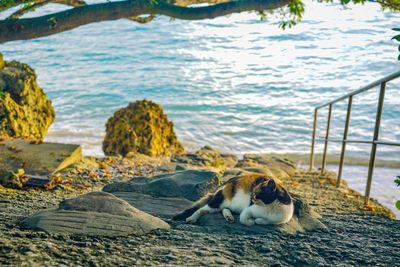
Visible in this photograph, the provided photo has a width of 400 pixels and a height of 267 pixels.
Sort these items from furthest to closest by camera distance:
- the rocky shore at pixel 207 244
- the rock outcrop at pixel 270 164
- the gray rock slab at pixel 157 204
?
the rock outcrop at pixel 270 164 → the gray rock slab at pixel 157 204 → the rocky shore at pixel 207 244

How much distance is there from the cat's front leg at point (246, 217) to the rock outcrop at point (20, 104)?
553cm

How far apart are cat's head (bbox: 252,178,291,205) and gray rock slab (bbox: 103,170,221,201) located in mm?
1067

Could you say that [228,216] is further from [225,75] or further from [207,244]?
[225,75]

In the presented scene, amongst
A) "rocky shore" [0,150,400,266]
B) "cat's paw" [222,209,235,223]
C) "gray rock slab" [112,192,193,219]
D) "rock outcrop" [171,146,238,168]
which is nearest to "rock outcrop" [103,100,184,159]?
"rock outcrop" [171,146,238,168]

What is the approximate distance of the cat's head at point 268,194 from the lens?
341 cm

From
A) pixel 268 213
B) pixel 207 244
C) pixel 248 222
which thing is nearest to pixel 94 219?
pixel 207 244

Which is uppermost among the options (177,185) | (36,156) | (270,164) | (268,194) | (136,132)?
(268,194)

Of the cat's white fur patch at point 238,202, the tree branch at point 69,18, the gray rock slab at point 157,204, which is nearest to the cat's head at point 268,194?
the cat's white fur patch at point 238,202

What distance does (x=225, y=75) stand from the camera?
24.7 m

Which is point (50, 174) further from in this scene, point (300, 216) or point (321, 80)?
point (321, 80)

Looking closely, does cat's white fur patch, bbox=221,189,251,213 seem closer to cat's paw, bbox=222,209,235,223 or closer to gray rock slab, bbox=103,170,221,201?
cat's paw, bbox=222,209,235,223

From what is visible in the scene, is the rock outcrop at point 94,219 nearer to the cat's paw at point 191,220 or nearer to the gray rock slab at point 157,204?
the cat's paw at point 191,220

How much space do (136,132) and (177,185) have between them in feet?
17.7

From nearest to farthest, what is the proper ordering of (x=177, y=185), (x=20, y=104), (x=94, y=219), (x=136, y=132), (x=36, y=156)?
(x=94, y=219) < (x=177, y=185) < (x=36, y=156) < (x=20, y=104) < (x=136, y=132)
